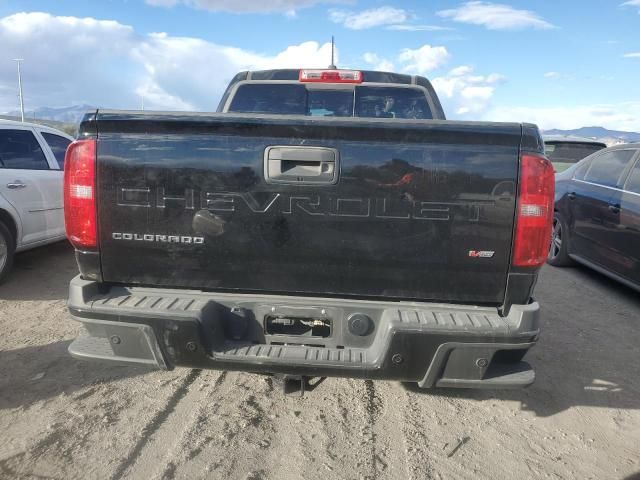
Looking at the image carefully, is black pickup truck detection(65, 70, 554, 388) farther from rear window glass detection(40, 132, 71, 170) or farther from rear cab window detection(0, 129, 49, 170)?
rear window glass detection(40, 132, 71, 170)

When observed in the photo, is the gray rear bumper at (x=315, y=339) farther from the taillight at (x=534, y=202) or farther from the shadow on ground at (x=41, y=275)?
the shadow on ground at (x=41, y=275)

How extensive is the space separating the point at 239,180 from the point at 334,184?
0.45 meters

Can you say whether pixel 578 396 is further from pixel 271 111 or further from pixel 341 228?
pixel 271 111

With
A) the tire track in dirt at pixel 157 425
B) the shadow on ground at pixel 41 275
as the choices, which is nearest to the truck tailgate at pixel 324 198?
the tire track in dirt at pixel 157 425

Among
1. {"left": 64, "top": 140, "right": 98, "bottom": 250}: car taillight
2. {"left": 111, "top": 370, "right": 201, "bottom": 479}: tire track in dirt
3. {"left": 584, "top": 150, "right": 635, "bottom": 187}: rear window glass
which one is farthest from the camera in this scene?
{"left": 584, "top": 150, "right": 635, "bottom": 187}: rear window glass

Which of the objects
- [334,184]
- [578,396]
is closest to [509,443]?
[578,396]

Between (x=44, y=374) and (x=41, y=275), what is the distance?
262 centimetres

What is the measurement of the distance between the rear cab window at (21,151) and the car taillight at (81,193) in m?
3.52

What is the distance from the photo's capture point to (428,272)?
91.9 inches

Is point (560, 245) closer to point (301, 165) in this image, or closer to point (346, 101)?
point (346, 101)

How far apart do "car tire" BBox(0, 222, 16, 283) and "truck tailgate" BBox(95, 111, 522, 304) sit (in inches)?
134

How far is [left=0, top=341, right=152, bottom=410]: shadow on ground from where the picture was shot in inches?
121

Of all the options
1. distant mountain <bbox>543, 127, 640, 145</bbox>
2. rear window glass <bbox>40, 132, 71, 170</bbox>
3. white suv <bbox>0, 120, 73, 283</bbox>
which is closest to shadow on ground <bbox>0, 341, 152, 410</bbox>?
white suv <bbox>0, 120, 73, 283</bbox>

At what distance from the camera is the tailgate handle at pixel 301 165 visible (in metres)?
2.27
